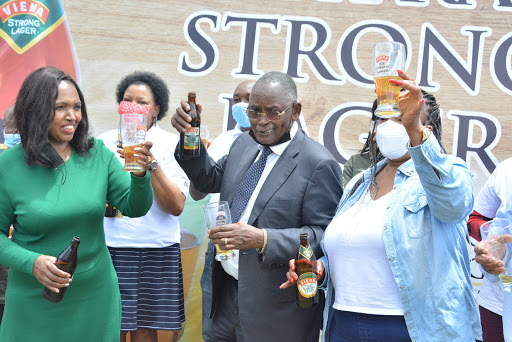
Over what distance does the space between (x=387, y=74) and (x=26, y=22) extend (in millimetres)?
3876

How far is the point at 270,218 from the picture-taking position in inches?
125

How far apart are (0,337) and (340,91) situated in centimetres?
327

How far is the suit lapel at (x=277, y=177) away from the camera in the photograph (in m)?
3.20

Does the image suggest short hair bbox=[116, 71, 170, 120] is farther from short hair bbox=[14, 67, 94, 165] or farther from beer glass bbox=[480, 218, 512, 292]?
beer glass bbox=[480, 218, 512, 292]

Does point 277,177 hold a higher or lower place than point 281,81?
lower

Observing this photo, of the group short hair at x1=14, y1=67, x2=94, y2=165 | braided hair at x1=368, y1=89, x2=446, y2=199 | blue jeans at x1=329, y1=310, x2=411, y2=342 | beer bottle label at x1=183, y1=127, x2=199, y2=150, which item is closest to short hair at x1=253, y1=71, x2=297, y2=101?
beer bottle label at x1=183, y1=127, x2=199, y2=150

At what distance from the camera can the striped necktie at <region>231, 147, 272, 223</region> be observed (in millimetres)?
3303

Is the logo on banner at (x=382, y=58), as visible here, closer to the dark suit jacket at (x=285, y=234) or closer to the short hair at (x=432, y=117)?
the short hair at (x=432, y=117)

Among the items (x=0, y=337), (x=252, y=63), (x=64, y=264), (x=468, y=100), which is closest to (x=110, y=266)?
(x=64, y=264)

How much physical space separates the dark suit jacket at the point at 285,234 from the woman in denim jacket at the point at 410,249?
311 mm

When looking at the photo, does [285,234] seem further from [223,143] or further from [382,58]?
[223,143]

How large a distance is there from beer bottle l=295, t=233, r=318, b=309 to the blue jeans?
20 cm

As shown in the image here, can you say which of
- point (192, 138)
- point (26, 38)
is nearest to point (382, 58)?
point (192, 138)

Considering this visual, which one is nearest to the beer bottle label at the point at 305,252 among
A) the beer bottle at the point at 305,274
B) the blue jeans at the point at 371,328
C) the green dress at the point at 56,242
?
the beer bottle at the point at 305,274
